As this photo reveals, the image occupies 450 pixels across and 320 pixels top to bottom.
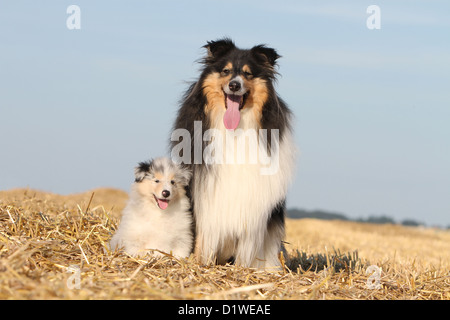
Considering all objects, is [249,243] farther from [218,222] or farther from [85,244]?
[85,244]

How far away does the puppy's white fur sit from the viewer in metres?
5.12

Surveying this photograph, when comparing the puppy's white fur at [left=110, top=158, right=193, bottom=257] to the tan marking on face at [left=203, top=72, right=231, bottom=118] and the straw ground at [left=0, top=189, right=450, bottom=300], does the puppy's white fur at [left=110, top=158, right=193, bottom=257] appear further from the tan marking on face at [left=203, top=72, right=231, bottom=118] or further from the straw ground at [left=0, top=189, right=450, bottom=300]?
the tan marking on face at [left=203, top=72, right=231, bottom=118]

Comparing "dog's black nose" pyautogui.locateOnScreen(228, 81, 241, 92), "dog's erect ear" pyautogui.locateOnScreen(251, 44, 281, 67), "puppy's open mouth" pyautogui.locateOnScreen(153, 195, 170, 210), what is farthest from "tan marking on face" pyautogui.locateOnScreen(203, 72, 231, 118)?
"puppy's open mouth" pyautogui.locateOnScreen(153, 195, 170, 210)

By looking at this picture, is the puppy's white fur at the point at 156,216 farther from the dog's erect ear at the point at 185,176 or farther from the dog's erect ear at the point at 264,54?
the dog's erect ear at the point at 264,54

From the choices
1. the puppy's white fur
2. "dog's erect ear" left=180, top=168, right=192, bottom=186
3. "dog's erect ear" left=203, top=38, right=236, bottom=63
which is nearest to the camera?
the puppy's white fur

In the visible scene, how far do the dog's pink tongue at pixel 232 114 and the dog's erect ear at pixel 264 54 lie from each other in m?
0.62

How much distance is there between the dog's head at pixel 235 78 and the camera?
205 inches

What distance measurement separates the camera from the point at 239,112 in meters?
5.24

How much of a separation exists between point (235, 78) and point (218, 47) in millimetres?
549

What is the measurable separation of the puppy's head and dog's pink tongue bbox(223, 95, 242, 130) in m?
0.65

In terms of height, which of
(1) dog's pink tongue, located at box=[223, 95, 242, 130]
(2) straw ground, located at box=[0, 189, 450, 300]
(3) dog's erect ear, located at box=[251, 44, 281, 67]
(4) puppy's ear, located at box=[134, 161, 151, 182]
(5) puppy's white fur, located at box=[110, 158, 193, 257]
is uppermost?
(3) dog's erect ear, located at box=[251, 44, 281, 67]
